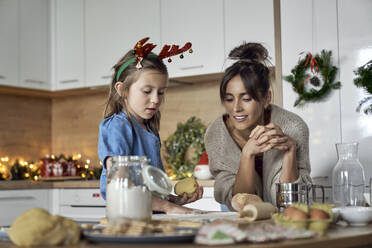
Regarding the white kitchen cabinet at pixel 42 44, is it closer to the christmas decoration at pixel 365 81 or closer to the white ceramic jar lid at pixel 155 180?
the christmas decoration at pixel 365 81

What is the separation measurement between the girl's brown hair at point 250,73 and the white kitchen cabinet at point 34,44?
215cm

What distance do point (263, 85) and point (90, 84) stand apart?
203cm

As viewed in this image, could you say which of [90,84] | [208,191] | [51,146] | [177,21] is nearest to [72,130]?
[51,146]

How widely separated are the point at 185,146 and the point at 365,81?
1.26 metres

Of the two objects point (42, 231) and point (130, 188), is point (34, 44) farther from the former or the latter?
point (42, 231)

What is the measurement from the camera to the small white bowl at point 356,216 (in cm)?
126

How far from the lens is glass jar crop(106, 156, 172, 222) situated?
1082mm

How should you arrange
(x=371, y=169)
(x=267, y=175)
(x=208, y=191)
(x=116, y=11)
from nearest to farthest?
(x=267, y=175) < (x=371, y=169) < (x=208, y=191) < (x=116, y=11)

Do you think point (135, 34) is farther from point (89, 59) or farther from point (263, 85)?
point (263, 85)

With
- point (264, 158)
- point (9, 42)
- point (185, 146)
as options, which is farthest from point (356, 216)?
point (9, 42)

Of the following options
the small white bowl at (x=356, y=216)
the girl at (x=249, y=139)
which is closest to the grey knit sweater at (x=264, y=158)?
the girl at (x=249, y=139)

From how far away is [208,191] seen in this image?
310 centimetres

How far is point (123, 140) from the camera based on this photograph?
153 centimetres

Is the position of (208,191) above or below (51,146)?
below
